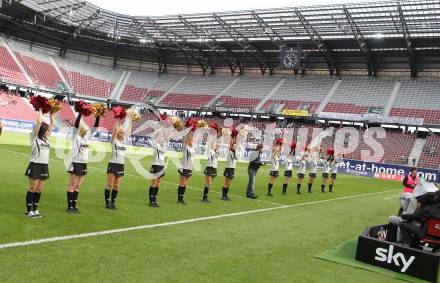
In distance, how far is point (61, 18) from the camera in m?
52.8

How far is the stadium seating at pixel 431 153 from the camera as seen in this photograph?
41.5 metres

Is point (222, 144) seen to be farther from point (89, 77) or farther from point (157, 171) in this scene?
point (89, 77)

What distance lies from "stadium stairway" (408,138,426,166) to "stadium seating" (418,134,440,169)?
0.96 ft

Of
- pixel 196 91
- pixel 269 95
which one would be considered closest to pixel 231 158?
pixel 269 95

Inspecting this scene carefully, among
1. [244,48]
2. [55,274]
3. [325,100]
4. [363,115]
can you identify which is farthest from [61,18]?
[55,274]

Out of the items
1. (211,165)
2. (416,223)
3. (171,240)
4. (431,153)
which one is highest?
(431,153)

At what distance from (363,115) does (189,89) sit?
27611 millimetres

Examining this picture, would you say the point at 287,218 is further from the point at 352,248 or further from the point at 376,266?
the point at 376,266

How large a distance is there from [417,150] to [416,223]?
39657mm

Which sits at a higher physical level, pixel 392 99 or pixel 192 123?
pixel 392 99

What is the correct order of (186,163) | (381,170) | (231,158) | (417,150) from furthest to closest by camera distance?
(417,150), (381,170), (231,158), (186,163)

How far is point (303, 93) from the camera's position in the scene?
55.0m

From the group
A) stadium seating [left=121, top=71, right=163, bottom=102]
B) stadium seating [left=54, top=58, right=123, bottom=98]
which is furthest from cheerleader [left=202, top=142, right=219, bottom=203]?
stadium seating [left=121, top=71, right=163, bottom=102]

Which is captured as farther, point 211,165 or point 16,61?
point 16,61
